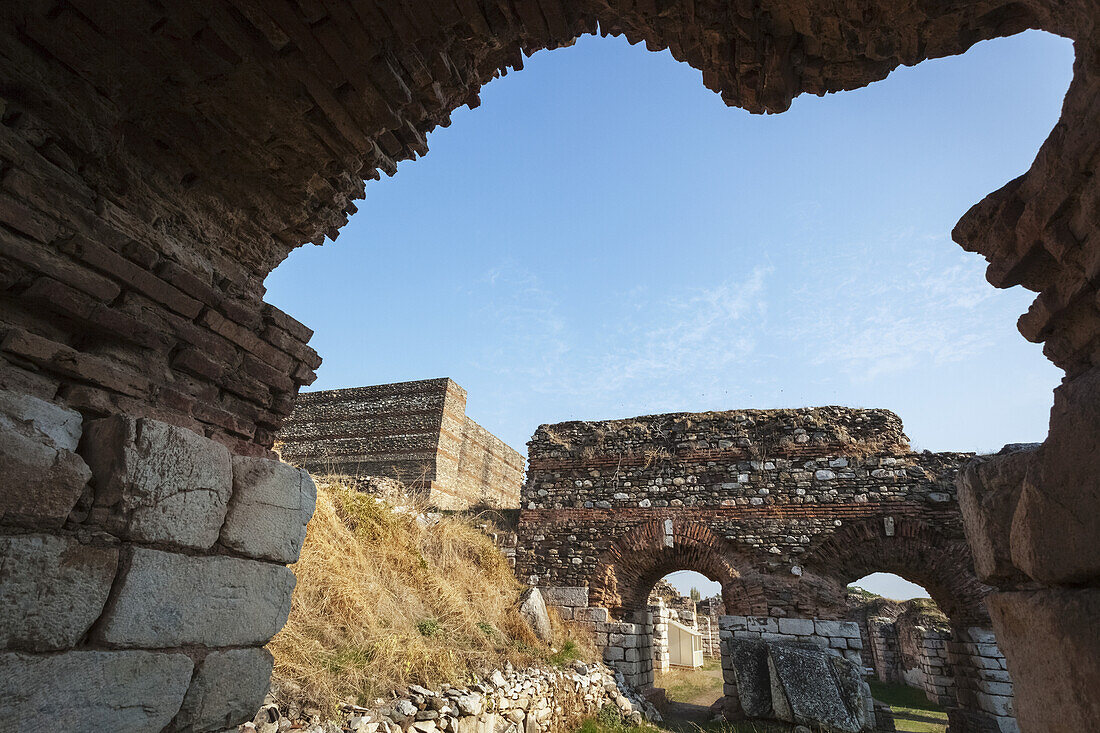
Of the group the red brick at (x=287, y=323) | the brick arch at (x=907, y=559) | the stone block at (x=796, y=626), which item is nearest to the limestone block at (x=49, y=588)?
the red brick at (x=287, y=323)

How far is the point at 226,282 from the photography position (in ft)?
8.38

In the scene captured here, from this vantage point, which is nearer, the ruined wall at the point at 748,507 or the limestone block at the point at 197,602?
the limestone block at the point at 197,602

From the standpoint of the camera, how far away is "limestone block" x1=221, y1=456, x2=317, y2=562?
2.22m

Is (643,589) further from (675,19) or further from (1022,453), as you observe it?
(675,19)

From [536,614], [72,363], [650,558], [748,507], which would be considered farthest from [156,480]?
[748,507]

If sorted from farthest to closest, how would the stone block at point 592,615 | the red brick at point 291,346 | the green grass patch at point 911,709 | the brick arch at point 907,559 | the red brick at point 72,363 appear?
the stone block at point 592,615
the green grass patch at point 911,709
the brick arch at point 907,559
the red brick at point 291,346
the red brick at point 72,363

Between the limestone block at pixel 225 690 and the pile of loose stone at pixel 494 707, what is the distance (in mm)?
328

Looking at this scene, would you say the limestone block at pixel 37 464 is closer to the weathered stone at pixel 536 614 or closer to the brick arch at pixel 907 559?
the weathered stone at pixel 536 614

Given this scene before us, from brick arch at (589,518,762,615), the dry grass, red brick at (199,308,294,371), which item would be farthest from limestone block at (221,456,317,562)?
brick arch at (589,518,762,615)

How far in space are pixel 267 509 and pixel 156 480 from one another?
19.8 inches

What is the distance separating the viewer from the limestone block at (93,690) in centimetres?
157

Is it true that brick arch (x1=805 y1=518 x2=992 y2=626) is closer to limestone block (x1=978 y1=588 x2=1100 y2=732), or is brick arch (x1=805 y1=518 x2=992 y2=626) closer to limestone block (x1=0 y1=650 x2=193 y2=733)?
limestone block (x1=978 y1=588 x2=1100 y2=732)

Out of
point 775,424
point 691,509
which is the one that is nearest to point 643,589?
point 691,509

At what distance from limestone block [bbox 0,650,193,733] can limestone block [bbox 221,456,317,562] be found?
439 mm
